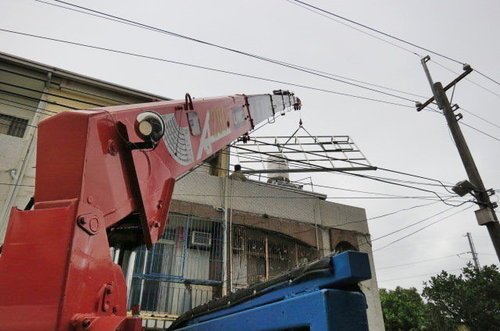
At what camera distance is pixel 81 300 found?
1.61 m

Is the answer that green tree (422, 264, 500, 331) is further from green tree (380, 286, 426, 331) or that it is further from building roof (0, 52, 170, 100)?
building roof (0, 52, 170, 100)

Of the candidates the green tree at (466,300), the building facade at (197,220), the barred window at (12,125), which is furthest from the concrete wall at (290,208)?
the green tree at (466,300)

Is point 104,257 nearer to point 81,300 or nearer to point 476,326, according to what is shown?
point 81,300

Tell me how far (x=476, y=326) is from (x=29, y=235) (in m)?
24.8

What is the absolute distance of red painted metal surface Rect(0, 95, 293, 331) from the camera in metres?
1.52

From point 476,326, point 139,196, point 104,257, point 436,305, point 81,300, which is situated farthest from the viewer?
point 436,305

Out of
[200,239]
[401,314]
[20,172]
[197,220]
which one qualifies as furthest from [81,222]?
[401,314]

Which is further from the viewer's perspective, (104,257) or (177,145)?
(177,145)

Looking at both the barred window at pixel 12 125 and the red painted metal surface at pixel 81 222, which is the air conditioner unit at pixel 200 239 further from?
the red painted metal surface at pixel 81 222

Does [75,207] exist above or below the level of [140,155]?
below

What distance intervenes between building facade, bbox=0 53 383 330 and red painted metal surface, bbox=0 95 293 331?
284 inches

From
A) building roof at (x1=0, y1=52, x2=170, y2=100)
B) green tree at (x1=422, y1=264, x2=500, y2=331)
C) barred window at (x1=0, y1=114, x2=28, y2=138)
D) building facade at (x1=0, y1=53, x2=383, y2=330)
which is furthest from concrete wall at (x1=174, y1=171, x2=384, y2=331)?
green tree at (x1=422, y1=264, x2=500, y2=331)

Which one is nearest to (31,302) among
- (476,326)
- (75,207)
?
(75,207)

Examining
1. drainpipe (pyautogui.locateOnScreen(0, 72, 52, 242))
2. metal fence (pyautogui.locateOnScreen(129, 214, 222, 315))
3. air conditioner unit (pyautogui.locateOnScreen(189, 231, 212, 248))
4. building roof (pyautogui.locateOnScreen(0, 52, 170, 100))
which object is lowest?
metal fence (pyautogui.locateOnScreen(129, 214, 222, 315))
